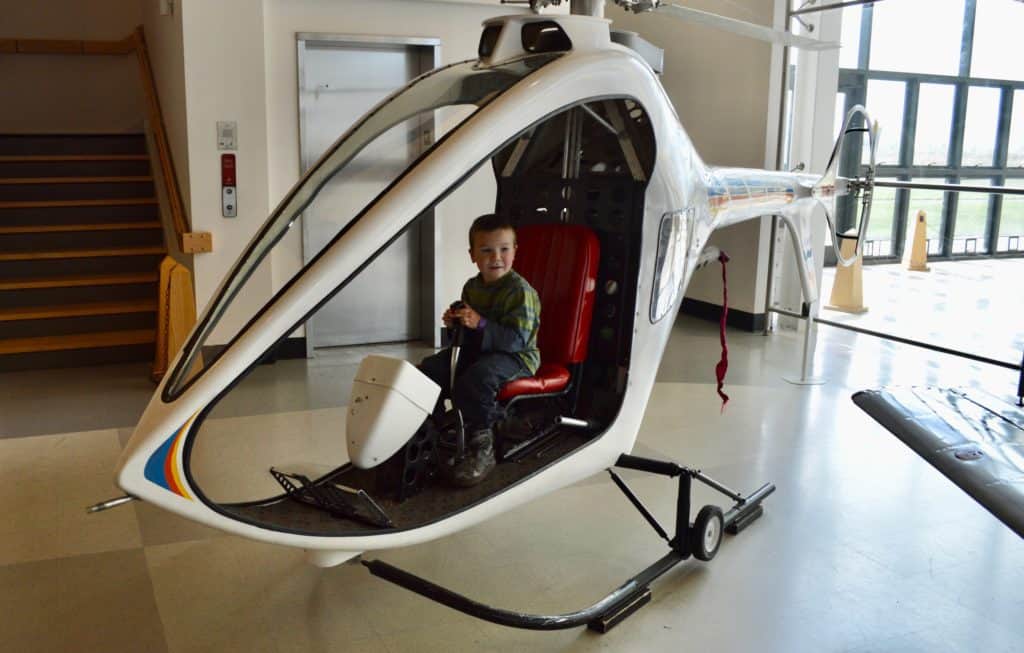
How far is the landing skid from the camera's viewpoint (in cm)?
242

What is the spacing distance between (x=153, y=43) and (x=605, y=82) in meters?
5.73

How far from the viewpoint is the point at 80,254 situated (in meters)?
6.36

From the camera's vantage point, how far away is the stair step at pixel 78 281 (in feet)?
19.7

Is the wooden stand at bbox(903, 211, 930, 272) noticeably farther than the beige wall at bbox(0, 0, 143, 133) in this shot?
No

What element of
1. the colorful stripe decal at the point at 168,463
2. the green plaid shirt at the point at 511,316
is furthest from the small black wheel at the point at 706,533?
the colorful stripe decal at the point at 168,463

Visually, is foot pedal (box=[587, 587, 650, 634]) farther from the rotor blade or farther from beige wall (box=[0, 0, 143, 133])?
beige wall (box=[0, 0, 143, 133])

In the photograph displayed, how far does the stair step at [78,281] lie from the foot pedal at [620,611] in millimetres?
4566

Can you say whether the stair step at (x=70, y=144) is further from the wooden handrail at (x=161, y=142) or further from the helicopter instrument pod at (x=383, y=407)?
the helicopter instrument pod at (x=383, y=407)

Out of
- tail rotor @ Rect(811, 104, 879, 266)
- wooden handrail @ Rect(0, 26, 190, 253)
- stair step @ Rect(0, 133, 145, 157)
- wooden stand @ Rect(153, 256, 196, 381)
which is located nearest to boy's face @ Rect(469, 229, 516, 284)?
tail rotor @ Rect(811, 104, 879, 266)

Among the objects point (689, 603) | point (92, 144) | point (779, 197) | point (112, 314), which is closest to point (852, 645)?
point (689, 603)

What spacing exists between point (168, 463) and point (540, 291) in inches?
56.9

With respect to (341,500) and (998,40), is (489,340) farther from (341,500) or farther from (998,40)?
(998,40)

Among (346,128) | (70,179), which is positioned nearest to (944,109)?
(346,128)

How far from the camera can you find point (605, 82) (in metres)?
2.41
